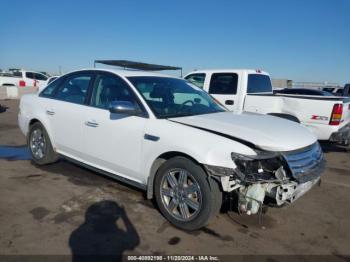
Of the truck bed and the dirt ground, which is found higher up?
the truck bed

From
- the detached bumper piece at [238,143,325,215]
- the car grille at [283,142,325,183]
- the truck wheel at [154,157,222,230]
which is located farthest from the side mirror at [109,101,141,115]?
the car grille at [283,142,325,183]

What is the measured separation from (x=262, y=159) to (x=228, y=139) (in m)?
0.40

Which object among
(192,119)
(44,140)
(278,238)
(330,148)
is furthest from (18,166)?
(330,148)

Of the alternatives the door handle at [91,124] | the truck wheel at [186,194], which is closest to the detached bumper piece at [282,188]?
the truck wheel at [186,194]

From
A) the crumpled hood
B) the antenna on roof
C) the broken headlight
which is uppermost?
the antenna on roof

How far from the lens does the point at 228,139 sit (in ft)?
11.0

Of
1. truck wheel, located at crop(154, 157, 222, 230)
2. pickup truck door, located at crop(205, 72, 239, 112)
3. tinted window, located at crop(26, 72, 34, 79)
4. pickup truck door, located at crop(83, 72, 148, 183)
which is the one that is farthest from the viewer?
tinted window, located at crop(26, 72, 34, 79)

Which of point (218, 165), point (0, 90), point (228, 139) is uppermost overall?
point (228, 139)

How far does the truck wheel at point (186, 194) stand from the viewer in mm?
3332

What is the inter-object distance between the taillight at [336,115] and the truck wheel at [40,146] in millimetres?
5413

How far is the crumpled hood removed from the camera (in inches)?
132

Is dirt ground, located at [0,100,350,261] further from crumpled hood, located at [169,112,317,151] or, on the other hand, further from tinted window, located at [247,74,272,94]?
tinted window, located at [247,74,272,94]

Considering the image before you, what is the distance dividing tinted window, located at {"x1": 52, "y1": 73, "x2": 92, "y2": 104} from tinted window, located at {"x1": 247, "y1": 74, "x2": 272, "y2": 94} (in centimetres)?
463

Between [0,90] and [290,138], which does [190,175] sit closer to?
[290,138]
